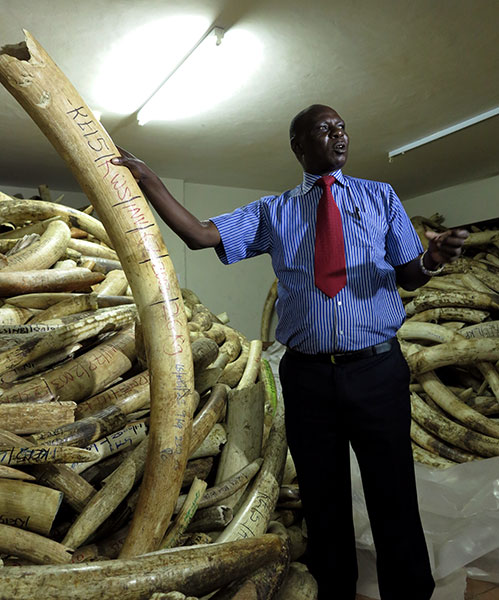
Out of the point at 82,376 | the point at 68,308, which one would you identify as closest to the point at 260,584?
the point at 82,376

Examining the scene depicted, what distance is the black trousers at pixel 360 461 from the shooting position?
1.57 metres

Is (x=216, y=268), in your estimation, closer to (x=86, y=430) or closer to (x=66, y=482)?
(x=86, y=430)

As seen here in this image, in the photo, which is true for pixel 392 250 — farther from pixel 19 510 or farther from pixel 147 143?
pixel 147 143

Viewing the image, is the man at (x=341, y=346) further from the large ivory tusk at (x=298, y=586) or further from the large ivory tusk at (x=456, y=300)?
the large ivory tusk at (x=456, y=300)

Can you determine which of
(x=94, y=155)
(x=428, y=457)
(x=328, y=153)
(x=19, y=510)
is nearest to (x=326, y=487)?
(x=19, y=510)

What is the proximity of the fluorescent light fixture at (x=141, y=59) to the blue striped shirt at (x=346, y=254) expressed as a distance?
5.92 ft

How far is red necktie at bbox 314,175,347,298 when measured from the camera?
1.58m

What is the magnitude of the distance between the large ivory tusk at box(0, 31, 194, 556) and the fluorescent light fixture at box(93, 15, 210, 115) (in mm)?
2114

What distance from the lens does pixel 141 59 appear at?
3.29 metres

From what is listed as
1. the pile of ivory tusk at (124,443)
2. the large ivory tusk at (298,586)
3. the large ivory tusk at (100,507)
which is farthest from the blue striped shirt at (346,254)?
the large ivory tusk at (298,586)

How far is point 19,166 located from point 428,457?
5.03 metres

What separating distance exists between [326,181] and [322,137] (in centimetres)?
15

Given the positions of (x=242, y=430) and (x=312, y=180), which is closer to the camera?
(x=312, y=180)

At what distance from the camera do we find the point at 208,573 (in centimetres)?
101
